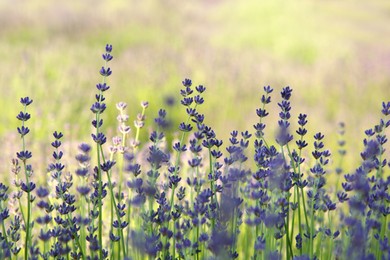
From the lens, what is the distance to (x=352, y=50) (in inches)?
568

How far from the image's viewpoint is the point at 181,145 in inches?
69.6

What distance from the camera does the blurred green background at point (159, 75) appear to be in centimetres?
627

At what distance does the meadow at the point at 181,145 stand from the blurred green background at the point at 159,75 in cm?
4

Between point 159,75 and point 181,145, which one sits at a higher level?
point 159,75

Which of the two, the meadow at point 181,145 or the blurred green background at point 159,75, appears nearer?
the meadow at point 181,145

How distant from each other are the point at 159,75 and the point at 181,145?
6.42 meters

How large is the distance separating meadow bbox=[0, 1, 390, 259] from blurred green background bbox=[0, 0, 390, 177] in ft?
0.11

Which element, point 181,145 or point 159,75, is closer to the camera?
point 181,145

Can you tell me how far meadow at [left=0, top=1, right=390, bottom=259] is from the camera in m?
1.62

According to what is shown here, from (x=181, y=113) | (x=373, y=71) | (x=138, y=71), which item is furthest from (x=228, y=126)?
(x=373, y=71)

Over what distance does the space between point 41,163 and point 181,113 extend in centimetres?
342

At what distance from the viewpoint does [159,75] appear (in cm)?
811

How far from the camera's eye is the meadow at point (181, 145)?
1621 mm

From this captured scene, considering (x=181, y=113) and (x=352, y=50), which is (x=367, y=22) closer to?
(x=352, y=50)
